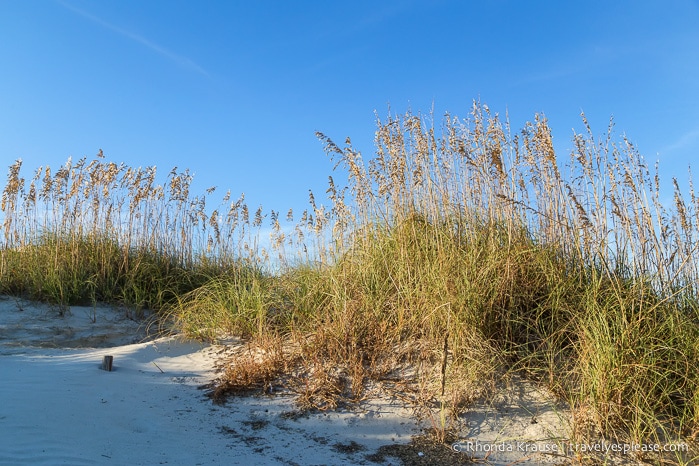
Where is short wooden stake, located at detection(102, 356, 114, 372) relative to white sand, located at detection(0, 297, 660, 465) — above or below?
above

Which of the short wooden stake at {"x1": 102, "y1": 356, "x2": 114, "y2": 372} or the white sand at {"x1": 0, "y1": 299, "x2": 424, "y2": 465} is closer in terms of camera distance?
the white sand at {"x1": 0, "y1": 299, "x2": 424, "y2": 465}

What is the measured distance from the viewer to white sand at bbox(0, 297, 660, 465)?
3.31 metres

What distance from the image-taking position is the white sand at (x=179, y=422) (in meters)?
3.31

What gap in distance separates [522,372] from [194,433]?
2.60 meters

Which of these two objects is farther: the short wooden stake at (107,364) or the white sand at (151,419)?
the short wooden stake at (107,364)

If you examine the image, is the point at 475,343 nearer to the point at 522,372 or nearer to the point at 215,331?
the point at 522,372

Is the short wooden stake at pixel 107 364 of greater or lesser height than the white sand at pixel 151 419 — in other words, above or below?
above

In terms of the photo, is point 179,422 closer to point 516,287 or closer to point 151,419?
point 151,419

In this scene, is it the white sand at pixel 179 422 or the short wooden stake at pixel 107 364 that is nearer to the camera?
the white sand at pixel 179 422

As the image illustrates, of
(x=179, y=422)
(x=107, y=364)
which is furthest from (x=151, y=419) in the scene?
(x=107, y=364)

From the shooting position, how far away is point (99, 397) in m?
4.16

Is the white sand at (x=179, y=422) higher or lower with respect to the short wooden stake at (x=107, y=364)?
lower

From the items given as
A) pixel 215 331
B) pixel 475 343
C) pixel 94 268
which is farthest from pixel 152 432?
pixel 94 268

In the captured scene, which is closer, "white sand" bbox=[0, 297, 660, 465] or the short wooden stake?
"white sand" bbox=[0, 297, 660, 465]
